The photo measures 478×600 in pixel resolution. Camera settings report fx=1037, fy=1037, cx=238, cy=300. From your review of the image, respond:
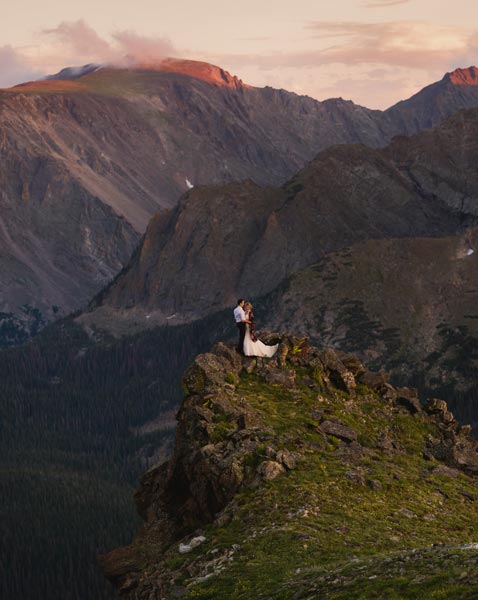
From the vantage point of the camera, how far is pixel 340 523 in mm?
46094

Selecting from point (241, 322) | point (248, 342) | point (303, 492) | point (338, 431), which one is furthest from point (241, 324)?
A: point (303, 492)

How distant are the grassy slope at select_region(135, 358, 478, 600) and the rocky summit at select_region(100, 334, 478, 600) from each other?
0.09 m

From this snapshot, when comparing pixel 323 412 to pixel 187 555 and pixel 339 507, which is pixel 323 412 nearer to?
pixel 339 507

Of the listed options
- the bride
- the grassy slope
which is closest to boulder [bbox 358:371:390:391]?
the grassy slope

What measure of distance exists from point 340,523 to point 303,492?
3.05 metres

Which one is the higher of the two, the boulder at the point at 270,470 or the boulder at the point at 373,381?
the boulder at the point at 373,381

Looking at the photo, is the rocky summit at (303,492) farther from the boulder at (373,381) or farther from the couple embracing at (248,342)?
the couple embracing at (248,342)

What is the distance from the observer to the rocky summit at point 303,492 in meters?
39.0

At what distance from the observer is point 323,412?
60375 mm

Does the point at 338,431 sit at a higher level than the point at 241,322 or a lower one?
lower

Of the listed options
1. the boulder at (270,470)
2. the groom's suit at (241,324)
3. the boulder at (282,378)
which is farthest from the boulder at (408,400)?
the boulder at (270,470)

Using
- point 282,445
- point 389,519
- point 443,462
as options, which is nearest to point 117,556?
point 282,445

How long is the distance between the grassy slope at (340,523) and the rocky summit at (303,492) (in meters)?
0.09

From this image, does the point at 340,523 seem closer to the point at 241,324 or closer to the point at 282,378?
the point at 282,378
